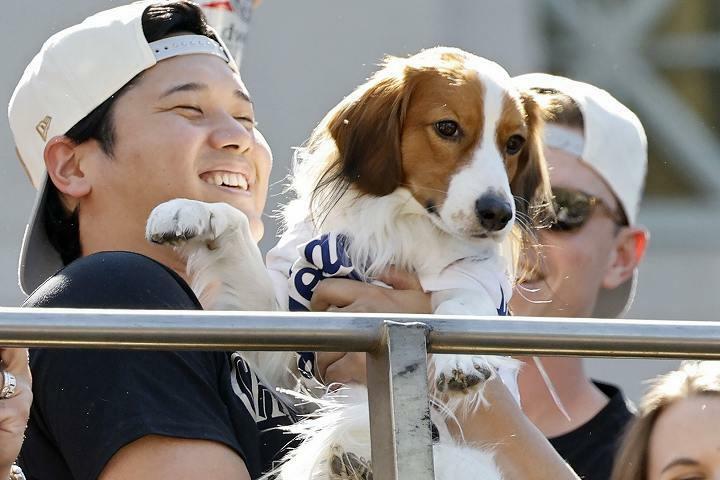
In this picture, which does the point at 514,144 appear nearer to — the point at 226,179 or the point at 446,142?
the point at 446,142

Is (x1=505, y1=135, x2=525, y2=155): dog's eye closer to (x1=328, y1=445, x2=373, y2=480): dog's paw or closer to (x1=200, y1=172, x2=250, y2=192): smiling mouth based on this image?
(x1=200, y1=172, x2=250, y2=192): smiling mouth

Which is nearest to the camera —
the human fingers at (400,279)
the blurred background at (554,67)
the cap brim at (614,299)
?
the human fingers at (400,279)

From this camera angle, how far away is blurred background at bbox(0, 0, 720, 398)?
808cm

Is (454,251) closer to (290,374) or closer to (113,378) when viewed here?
(290,374)

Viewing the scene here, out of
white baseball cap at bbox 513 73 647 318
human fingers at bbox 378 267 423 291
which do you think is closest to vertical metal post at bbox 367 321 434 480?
human fingers at bbox 378 267 423 291

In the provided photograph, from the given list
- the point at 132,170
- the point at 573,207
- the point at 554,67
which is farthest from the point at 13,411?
the point at 554,67

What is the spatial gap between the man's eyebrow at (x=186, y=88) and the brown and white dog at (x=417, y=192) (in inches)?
11.5

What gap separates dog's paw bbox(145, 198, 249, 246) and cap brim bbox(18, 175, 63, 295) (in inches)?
17.0

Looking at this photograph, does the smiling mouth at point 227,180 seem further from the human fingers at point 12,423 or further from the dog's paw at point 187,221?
the human fingers at point 12,423

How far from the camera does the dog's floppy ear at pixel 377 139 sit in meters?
3.33

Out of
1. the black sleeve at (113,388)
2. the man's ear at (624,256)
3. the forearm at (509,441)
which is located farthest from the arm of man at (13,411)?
the man's ear at (624,256)

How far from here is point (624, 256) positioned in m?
4.43

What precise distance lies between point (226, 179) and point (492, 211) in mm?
626

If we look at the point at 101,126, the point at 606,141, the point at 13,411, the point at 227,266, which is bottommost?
the point at 13,411
